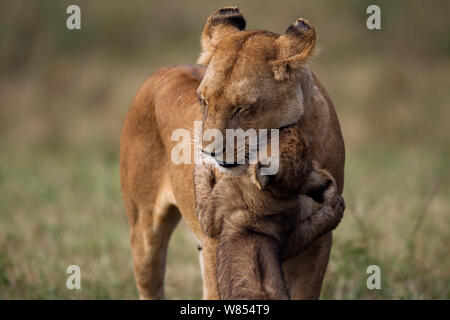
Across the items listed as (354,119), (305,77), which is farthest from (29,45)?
(305,77)

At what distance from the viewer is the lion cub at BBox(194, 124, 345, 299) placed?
3311 mm

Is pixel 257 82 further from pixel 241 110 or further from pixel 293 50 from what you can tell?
pixel 293 50

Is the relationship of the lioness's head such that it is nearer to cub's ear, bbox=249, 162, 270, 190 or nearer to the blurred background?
cub's ear, bbox=249, 162, 270, 190

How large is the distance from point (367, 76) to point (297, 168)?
963cm

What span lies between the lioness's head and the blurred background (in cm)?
123

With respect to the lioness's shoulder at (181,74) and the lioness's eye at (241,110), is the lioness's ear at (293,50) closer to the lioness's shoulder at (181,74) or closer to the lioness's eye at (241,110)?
the lioness's eye at (241,110)

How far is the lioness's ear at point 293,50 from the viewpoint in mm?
3521

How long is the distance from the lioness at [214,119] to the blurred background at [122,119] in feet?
3.01

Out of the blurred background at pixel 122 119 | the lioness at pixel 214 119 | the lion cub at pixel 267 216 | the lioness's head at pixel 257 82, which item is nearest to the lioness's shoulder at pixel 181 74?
the lioness at pixel 214 119

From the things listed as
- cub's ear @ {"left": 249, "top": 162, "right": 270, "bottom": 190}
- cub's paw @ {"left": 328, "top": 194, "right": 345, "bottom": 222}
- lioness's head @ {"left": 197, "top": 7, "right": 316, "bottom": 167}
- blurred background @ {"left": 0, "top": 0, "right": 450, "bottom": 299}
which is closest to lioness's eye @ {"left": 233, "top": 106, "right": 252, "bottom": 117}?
lioness's head @ {"left": 197, "top": 7, "right": 316, "bottom": 167}

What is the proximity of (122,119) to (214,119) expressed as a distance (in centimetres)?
889

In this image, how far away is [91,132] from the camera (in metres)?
12.0

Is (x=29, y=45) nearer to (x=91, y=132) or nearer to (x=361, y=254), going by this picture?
(x=91, y=132)

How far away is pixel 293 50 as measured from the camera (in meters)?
3.61
